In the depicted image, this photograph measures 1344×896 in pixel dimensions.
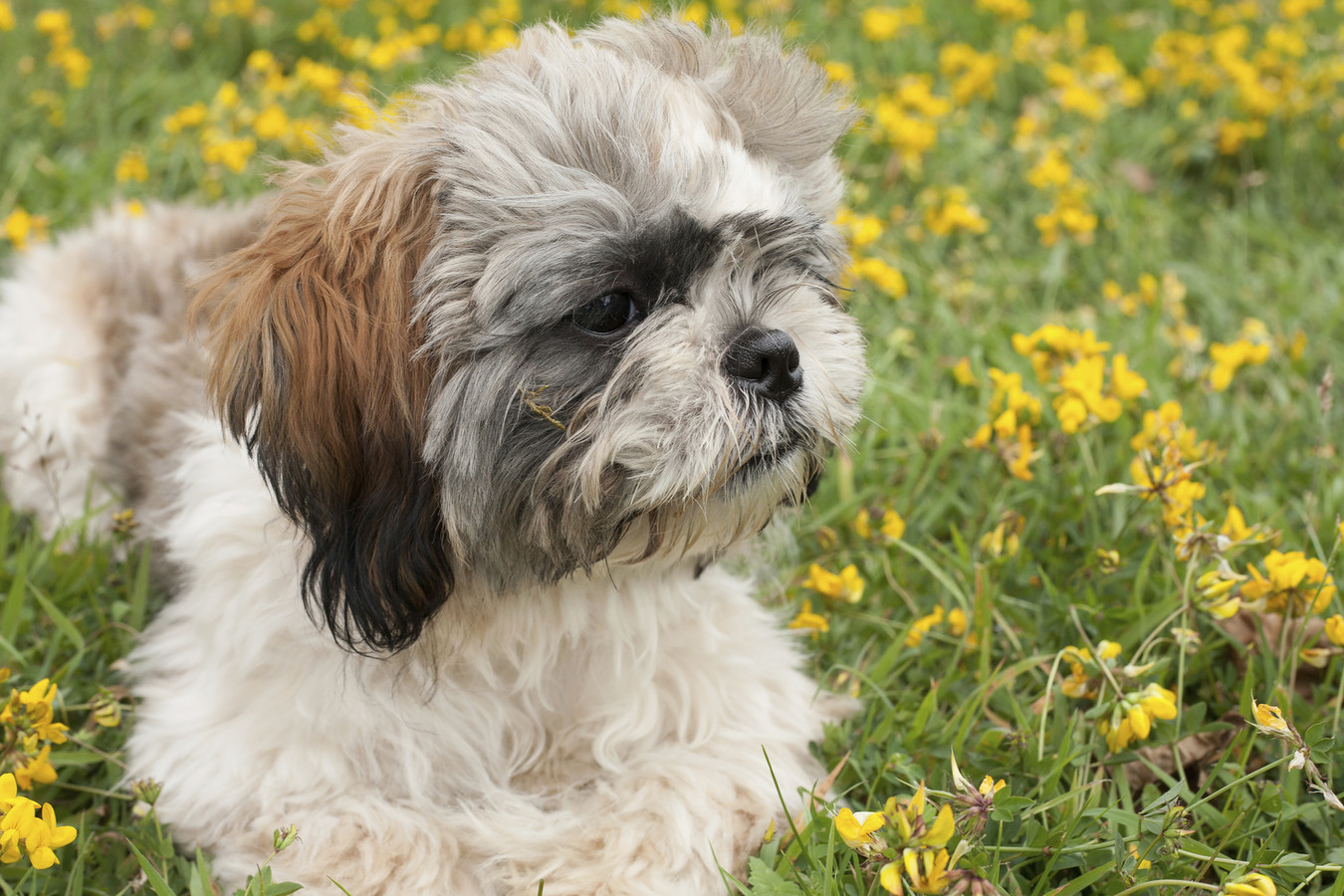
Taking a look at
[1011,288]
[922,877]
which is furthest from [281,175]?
[1011,288]

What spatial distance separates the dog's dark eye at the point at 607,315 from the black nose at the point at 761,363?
0.61 ft

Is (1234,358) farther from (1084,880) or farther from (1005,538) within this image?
(1084,880)

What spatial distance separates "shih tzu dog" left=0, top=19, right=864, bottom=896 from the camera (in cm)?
201

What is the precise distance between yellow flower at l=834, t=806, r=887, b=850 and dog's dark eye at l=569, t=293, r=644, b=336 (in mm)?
874

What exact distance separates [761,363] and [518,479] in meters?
A: 0.46

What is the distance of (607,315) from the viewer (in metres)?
2.04

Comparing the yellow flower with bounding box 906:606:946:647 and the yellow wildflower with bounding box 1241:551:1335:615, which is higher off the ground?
the yellow wildflower with bounding box 1241:551:1335:615

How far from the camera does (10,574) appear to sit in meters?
3.00

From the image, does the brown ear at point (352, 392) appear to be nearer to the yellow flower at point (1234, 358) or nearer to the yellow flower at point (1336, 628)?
the yellow flower at point (1336, 628)

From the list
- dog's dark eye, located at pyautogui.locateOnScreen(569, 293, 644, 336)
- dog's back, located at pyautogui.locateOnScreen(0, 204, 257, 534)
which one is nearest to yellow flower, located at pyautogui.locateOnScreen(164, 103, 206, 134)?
dog's back, located at pyautogui.locateOnScreen(0, 204, 257, 534)

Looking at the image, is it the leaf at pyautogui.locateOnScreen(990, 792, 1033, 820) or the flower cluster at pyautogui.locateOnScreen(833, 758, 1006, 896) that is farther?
the leaf at pyautogui.locateOnScreen(990, 792, 1033, 820)

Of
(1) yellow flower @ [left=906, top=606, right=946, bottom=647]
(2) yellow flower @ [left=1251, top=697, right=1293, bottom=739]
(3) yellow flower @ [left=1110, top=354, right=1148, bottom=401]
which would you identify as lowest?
(1) yellow flower @ [left=906, top=606, right=946, bottom=647]

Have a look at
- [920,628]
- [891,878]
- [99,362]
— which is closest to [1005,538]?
[920,628]

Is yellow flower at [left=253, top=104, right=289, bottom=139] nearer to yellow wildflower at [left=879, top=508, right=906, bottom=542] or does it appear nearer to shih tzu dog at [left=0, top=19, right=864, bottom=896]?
shih tzu dog at [left=0, top=19, right=864, bottom=896]
